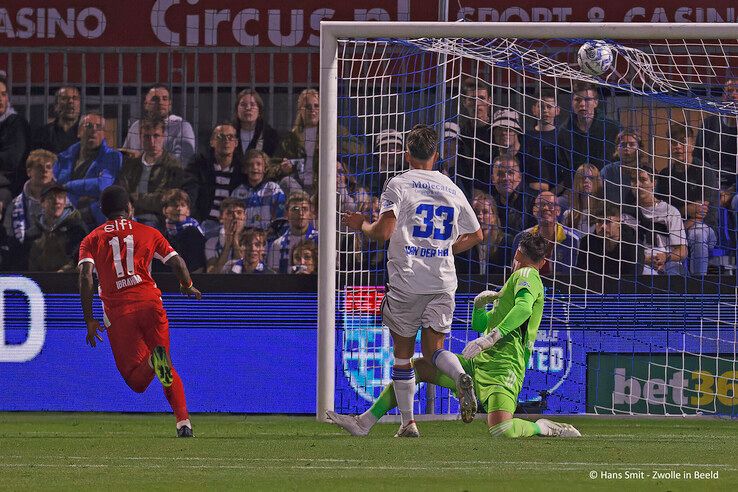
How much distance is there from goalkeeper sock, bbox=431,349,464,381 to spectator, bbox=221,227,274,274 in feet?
11.6

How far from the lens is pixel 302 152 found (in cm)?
1140

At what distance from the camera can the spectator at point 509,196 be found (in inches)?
426

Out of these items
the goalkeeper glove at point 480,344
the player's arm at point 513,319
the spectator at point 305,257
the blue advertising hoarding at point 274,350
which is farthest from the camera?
the spectator at point 305,257

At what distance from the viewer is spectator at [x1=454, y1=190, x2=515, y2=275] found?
10.8 m

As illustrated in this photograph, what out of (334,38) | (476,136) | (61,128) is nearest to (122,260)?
(334,38)

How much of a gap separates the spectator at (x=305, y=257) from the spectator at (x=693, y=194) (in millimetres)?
2813

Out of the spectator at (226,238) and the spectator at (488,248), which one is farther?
the spectator at (226,238)

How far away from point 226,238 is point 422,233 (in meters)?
3.63

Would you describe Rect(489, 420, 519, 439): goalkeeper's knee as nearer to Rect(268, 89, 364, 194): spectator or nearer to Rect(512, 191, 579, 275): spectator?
Rect(512, 191, 579, 275): spectator

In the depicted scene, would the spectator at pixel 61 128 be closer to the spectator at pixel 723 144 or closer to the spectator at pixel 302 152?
the spectator at pixel 302 152

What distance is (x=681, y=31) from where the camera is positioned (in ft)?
31.2

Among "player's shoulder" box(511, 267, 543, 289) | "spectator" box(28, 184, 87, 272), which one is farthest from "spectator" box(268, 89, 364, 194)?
"player's shoulder" box(511, 267, 543, 289)

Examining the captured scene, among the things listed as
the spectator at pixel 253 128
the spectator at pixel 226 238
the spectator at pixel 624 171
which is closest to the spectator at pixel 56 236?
the spectator at pixel 226 238

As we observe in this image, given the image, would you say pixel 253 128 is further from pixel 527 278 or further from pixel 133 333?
pixel 527 278
